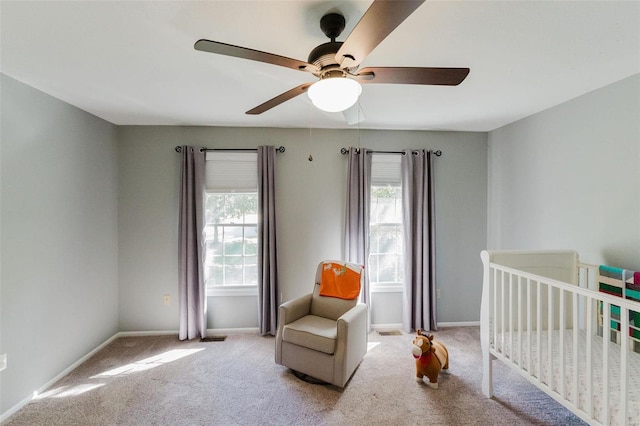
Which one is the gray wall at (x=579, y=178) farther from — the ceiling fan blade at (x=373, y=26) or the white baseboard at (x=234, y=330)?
the white baseboard at (x=234, y=330)

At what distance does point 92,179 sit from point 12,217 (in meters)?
0.90

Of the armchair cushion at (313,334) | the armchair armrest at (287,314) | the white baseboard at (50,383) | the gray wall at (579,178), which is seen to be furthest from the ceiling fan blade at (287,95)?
the white baseboard at (50,383)

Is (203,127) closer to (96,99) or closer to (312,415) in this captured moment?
(96,99)

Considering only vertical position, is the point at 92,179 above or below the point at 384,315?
above

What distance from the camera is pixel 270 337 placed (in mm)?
3199

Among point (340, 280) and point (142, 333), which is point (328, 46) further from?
point (142, 333)

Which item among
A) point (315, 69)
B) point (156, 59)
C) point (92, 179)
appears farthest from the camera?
point (92, 179)

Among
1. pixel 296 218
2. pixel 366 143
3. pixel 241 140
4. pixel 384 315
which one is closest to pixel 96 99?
pixel 241 140

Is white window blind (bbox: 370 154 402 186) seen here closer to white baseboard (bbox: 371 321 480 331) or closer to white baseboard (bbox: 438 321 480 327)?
white baseboard (bbox: 371 321 480 331)

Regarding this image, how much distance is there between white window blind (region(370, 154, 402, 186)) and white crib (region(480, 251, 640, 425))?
1520mm

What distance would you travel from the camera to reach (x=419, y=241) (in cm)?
333

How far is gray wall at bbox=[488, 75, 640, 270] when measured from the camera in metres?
2.07

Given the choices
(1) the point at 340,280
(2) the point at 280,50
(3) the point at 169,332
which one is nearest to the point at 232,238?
(3) the point at 169,332

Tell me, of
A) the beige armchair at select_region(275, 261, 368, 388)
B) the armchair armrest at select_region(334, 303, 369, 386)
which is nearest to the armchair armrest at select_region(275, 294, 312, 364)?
the beige armchair at select_region(275, 261, 368, 388)
